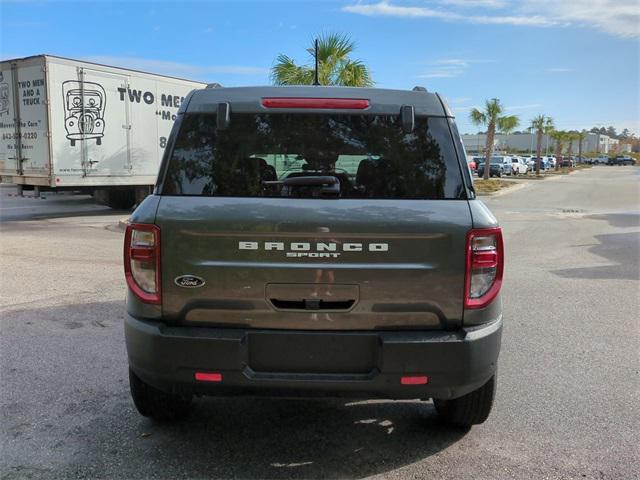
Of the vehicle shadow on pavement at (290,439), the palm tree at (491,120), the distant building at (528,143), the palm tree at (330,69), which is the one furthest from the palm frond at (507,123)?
the distant building at (528,143)

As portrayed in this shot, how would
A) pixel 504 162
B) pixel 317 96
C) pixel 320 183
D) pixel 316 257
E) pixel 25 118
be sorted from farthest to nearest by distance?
1. pixel 504 162
2. pixel 25 118
3. pixel 317 96
4. pixel 320 183
5. pixel 316 257

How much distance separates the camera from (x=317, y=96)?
120 inches

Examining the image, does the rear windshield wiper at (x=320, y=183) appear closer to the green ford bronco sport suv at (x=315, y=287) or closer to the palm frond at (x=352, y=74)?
the green ford bronco sport suv at (x=315, y=287)

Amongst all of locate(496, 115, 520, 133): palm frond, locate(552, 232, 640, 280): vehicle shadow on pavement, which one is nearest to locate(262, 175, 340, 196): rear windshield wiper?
locate(552, 232, 640, 280): vehicle shadow on pavement

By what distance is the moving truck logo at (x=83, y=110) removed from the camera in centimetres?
1297

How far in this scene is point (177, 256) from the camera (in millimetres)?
2799

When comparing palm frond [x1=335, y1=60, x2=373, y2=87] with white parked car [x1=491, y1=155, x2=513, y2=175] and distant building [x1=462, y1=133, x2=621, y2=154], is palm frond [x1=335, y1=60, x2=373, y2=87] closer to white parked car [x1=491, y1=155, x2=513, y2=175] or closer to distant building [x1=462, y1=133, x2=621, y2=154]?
white parked car [x1=491, y1=155, x2=513, y2=175]

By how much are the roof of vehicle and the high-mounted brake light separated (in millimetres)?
16

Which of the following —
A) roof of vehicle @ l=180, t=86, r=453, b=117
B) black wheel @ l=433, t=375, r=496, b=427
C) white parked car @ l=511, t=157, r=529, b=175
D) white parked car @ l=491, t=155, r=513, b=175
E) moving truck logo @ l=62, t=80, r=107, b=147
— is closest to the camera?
roof of vehicle @ l=180, t=86, r=453, b=117

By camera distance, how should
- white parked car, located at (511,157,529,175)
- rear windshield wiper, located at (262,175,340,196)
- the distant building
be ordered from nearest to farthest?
rear windshield wiper, located at (262,175,340,196), white parked car, located at (511,157,529,175), the distant building

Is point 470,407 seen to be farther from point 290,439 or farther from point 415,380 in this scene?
point 290,439

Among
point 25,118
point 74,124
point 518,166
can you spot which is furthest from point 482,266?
point 518,166

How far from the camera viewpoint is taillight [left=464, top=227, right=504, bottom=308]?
9.21ft

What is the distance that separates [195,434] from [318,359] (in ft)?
3.78
